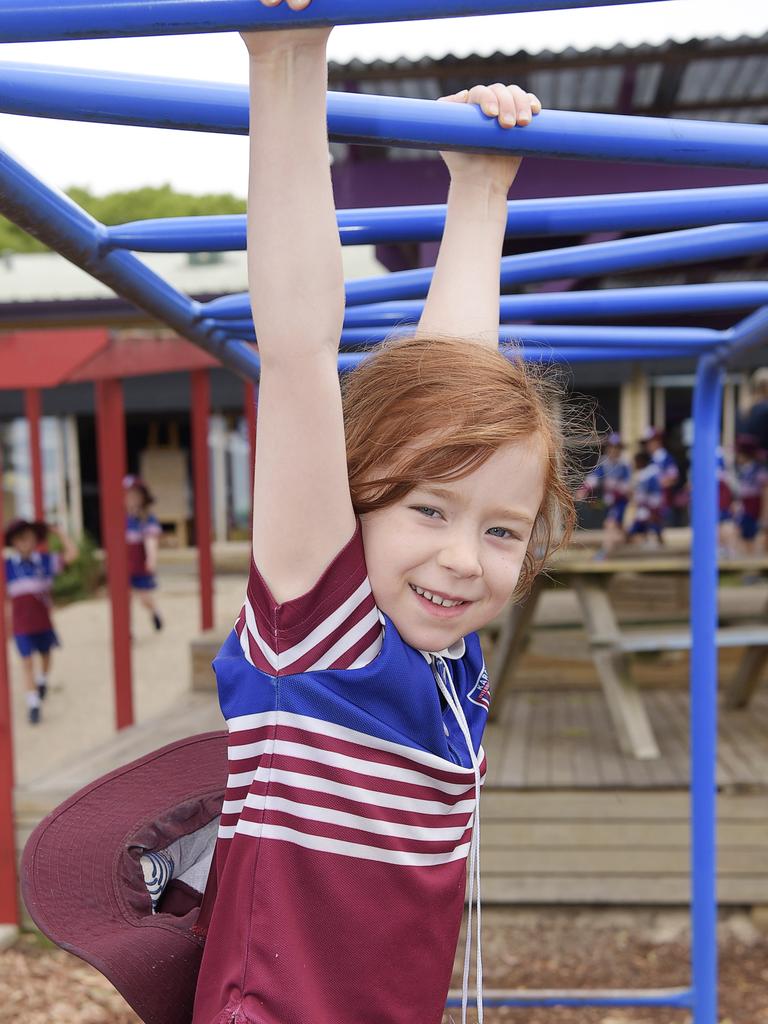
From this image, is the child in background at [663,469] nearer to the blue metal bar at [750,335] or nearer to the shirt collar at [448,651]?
the blue metal bar at [750,335]

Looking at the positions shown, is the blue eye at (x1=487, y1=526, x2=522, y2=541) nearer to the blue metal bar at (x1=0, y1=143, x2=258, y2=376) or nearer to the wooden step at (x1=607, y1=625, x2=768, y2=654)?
the blue metal bar at (x1=0, y1=143, x2=258, y2=376)

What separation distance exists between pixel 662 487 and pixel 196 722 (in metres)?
5.24

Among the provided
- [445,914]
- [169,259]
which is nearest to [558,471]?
[445,914]

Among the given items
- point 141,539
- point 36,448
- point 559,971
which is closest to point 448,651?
point 559,971

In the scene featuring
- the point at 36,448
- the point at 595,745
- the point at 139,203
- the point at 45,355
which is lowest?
the point at 595,745

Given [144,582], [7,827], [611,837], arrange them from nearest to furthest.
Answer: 1. [611,837]
2. [7,827]
3. [144,582]

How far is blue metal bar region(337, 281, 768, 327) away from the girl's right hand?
3.25 ft

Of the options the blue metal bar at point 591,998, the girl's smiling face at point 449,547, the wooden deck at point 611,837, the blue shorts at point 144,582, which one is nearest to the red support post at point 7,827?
the wooden deck at point 611,837

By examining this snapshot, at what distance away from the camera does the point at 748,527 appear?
8.32 m

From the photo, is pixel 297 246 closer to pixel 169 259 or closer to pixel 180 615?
pixel 180 615

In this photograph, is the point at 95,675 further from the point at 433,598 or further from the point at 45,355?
the point at 433,598

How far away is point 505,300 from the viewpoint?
5.86 feet

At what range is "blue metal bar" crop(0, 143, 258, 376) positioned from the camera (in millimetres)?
1036

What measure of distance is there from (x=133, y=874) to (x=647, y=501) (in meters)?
7.93
